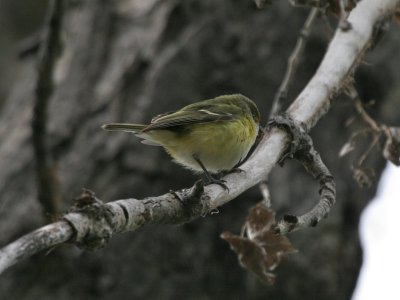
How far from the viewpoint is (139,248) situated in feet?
14.2

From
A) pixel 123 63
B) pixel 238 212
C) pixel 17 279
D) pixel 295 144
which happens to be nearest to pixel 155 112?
pixel 123 63

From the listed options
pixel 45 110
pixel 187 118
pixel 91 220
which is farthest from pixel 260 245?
pixel 45 110

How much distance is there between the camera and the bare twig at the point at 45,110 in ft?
11.7

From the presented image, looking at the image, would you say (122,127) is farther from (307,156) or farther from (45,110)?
(307,156)

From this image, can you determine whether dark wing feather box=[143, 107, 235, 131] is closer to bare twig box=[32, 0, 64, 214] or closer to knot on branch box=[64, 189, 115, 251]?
bare twig box=[32, 0, 64, 214]

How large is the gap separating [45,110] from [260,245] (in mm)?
2083

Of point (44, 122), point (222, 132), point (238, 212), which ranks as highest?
point (44, 122)

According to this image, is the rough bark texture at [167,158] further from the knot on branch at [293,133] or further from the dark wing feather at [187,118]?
the knot on branch at [293,133]

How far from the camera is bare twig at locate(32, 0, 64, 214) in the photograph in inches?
140

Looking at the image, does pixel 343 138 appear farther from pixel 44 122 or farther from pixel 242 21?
pixel 44 122

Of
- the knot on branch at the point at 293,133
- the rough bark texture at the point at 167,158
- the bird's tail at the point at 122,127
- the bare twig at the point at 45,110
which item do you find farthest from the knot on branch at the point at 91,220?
the rough bark texture at the point at 167,158

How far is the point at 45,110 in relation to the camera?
143 inches

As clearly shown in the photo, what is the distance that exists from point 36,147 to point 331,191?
75.2 inches

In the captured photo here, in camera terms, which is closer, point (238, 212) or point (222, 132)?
point (222, 132)
